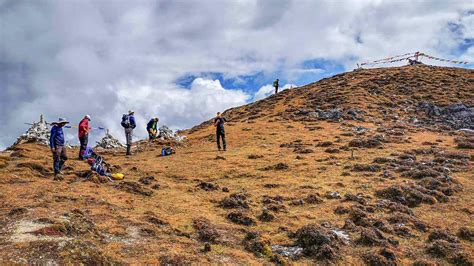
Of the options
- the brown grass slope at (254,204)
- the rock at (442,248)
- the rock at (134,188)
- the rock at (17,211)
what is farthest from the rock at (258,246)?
the rock at (17,211)

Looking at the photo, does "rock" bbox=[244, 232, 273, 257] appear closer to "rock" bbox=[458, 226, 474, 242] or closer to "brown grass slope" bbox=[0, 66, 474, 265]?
"brown grass slope" bbox=[0, 66, 474, 265]

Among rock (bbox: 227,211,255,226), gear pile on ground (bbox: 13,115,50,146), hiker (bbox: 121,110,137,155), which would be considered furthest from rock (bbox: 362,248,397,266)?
gear pile on ground (bbox: 13,115,50,146)

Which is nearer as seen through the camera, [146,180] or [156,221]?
[156,221]

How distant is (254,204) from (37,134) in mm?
25390

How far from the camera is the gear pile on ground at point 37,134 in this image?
3368cm

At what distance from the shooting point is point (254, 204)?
16828mm

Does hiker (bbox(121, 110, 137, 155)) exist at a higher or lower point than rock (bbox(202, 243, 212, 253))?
higher

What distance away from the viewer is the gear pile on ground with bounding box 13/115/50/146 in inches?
1326

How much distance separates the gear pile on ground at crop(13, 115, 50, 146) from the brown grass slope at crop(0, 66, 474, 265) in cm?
401

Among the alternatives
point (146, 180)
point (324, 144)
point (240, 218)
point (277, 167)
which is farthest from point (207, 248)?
point (324, 144)

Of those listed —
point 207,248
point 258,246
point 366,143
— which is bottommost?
point 258,246

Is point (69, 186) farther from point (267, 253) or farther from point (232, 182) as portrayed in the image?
point (267, 253)

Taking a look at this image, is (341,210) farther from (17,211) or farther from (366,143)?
(366,143)

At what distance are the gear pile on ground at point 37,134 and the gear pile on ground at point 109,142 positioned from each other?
450cm
